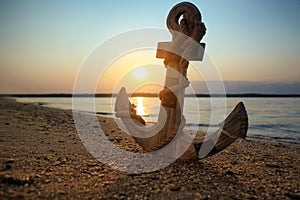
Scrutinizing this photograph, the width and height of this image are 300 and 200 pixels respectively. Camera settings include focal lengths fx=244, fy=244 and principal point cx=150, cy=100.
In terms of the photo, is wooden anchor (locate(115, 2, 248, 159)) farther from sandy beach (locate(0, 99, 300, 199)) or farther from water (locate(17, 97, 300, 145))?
water (locate(17, 97, 300, 145))

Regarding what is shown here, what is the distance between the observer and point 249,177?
4035 mm

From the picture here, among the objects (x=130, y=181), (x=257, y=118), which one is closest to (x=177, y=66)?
(x=130, y=181)

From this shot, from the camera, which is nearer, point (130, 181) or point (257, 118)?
point (130, 181)

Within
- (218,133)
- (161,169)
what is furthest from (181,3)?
(161,169)

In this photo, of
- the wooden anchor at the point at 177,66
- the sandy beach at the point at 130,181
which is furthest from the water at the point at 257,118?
the sandy beach at the point at 130,181

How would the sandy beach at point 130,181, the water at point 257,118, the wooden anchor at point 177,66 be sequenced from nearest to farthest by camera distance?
the sandy beach at point 130,181 → the wooden anchor at point 177,66 → the water at point 257,118

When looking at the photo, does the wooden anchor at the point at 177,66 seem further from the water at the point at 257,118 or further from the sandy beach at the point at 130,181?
the water at the point at 257,118

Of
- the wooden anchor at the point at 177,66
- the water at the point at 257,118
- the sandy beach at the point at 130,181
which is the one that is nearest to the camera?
the sandy beach at the point at 130,181

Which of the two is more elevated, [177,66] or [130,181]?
[177,66]

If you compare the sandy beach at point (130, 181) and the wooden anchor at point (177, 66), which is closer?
the sandy beach at point (130, 181)

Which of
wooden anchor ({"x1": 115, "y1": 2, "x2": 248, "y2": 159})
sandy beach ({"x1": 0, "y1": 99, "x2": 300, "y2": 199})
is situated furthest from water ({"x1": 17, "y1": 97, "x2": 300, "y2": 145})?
sandy beach ({"x1": 0, "y1": 99, "x2": 300, "y2": 199})

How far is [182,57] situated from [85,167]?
2.45m

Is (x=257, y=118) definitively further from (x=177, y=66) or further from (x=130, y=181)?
(x=130, y=181)

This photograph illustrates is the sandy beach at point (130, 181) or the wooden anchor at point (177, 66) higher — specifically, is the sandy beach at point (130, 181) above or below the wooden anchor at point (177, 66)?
below
